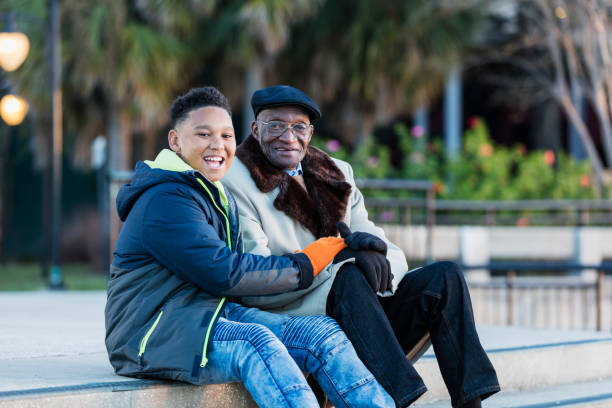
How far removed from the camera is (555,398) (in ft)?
15.4

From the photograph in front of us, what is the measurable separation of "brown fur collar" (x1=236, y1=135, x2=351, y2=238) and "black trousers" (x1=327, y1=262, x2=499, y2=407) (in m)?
0.47

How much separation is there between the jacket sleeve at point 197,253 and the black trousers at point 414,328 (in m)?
0.31

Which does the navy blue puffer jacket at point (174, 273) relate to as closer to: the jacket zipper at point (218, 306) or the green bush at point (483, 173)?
the jacket zipper at point (218, 306)

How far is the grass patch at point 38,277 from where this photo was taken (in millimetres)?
11516

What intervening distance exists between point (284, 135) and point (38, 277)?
10.4 metres

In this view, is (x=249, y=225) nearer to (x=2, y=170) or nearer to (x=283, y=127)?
(x=283, y=127)

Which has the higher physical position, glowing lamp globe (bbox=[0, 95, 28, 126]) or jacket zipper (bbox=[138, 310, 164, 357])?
glowing lamp globe (bbox=[0, 95, 28, 126])

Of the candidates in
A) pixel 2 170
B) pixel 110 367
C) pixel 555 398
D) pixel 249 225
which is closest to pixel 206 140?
pixel 249 225

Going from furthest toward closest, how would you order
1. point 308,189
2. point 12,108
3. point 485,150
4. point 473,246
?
1. point 485,150
2. point 473,246
3. point 12,108
4. point 308,189

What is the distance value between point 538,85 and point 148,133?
7459 millimetres

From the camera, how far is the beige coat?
3.70 meters

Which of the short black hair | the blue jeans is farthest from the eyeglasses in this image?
the blue jeans

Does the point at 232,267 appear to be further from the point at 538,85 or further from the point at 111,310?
the point at 538,85

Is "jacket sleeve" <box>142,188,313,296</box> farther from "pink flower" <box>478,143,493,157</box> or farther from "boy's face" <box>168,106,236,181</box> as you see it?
"pink flower" <box>478,143,493,157</box>
